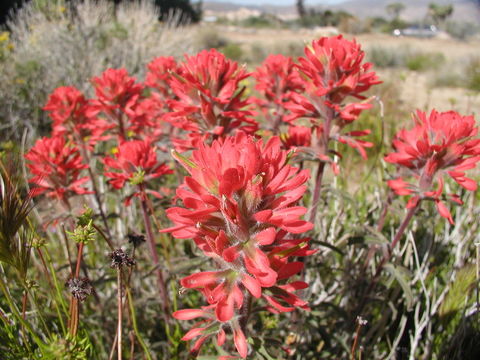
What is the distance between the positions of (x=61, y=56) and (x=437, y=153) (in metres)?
6.42

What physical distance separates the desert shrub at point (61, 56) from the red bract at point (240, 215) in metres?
4.42

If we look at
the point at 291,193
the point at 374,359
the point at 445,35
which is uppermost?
the point at 445,35

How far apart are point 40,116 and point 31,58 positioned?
4.68 ft

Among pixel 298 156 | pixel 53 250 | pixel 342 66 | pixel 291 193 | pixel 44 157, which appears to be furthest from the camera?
pixel 53 250

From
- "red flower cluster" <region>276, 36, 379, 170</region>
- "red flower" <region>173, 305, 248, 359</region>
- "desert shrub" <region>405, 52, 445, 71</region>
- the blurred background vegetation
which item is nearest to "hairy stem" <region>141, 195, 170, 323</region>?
the blurred background vegetation

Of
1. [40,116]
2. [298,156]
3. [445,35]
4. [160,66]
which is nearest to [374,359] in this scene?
[298,156]

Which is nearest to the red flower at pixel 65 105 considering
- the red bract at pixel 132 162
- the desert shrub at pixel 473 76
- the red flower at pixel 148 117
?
the red flower at pixel 148 117

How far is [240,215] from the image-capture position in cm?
92

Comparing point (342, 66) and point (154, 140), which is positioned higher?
point (342, 66)

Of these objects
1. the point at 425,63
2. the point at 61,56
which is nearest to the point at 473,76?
the point at 425,63

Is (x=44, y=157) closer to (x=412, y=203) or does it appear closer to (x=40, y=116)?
(x=412, y=203)

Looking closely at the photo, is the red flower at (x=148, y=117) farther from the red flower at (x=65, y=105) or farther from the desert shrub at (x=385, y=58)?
the desert shrub at (x=385, y=58)

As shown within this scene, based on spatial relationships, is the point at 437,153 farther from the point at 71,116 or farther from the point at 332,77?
the point at 71,116

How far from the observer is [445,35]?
32844mm
